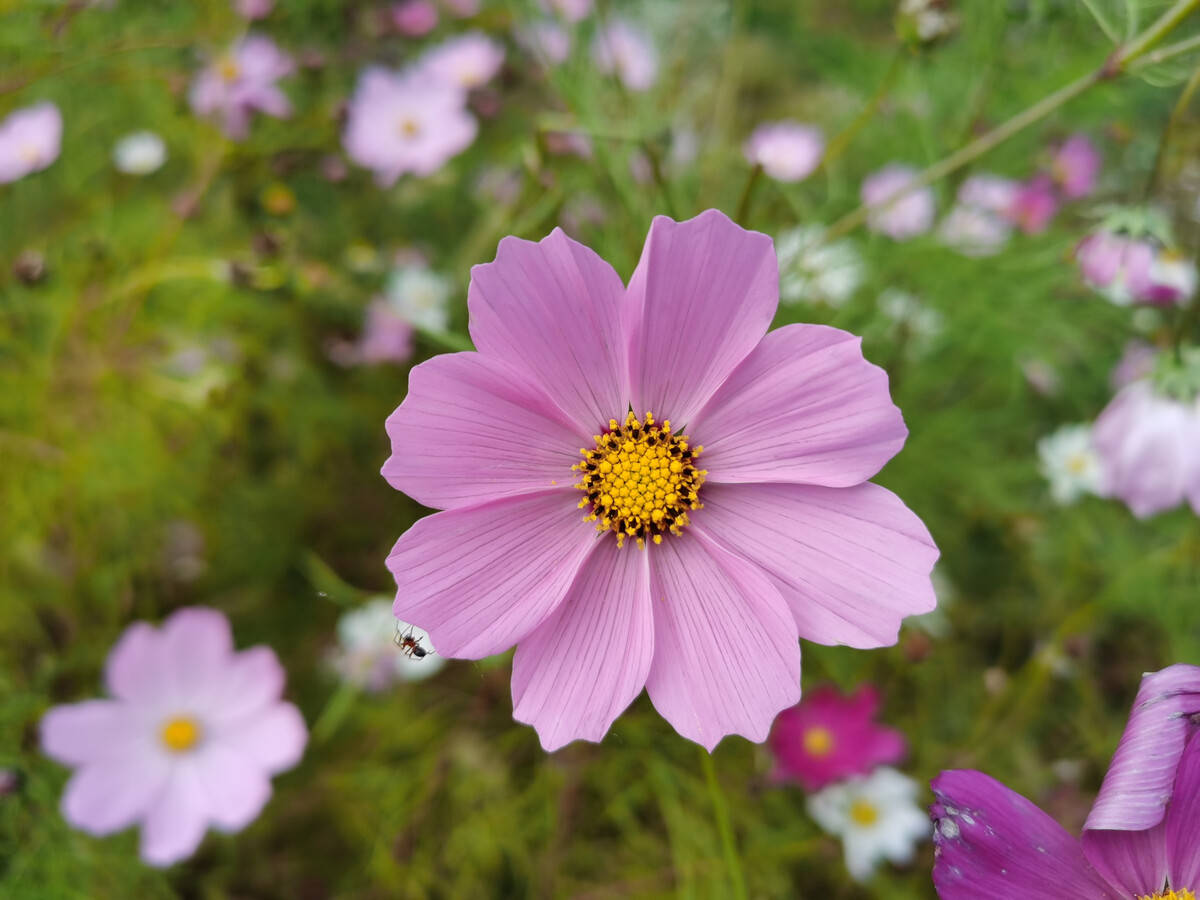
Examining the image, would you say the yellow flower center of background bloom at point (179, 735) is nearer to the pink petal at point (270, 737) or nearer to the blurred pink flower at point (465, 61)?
the pink petal at point (270, 737)

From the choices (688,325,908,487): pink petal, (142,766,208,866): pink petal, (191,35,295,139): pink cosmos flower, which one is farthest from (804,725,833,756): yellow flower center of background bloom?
(191,35,295,139): pink cosmos flower

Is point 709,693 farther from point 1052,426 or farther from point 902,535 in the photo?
point 1052,426

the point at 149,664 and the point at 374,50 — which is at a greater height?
the point at 374,50

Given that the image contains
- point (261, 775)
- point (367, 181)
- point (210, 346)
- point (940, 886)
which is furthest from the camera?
point (367, 181)

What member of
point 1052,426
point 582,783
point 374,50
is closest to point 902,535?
point 582,783

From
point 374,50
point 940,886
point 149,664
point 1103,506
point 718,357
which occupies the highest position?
point 374,50

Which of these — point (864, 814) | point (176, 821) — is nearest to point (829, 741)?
point (864, 814)

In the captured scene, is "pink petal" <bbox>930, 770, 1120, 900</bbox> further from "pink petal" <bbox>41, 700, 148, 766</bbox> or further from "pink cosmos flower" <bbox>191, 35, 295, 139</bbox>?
"pink cosmos flower" <bbox>191, 35, 295, 139</bbox>
